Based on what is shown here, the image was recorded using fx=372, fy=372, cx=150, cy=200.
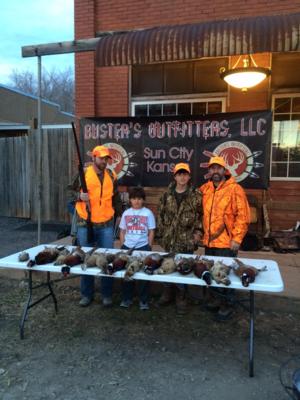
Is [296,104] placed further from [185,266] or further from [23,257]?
[23,257]

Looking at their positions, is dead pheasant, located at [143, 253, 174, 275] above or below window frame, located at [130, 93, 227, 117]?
Result: below

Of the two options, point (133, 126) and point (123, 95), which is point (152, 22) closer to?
point (123, 95)

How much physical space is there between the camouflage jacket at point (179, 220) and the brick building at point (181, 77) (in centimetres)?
201

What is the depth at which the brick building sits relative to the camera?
5.30 m

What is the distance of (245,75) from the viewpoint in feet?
18.2

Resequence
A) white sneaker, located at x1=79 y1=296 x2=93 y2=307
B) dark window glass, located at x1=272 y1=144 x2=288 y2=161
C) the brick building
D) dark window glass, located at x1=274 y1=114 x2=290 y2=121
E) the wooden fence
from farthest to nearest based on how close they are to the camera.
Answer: the wooden fence, dark window glass, located at x1=272 y1=144 x2=288 y2=161, dark window glass, located at x1=274 y1=114 x2=290 y2=121, the brick building, white sneaker, located at x1=79 y1=296 x2=93 y2=307

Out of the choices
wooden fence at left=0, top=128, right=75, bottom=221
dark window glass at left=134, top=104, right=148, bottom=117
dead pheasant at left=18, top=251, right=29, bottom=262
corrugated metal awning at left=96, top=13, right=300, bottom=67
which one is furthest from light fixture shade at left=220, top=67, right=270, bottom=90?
wooden fence at left=0, top=128, right=75, bottom=221

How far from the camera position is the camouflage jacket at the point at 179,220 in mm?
4051

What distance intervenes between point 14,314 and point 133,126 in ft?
11.2

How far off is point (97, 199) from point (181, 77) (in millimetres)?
3884

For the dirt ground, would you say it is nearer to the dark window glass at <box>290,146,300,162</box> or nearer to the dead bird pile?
the dead bird pile

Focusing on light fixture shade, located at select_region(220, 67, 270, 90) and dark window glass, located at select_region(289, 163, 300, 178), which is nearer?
light fixture shade, located at select_region(220, 67, 270, 90)

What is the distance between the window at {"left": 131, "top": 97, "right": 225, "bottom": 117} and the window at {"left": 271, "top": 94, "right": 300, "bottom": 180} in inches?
40.3

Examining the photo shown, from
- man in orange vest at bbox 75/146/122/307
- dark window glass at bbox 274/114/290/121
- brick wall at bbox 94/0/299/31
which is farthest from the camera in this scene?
dark window glass at bbox 274/114/290/121
